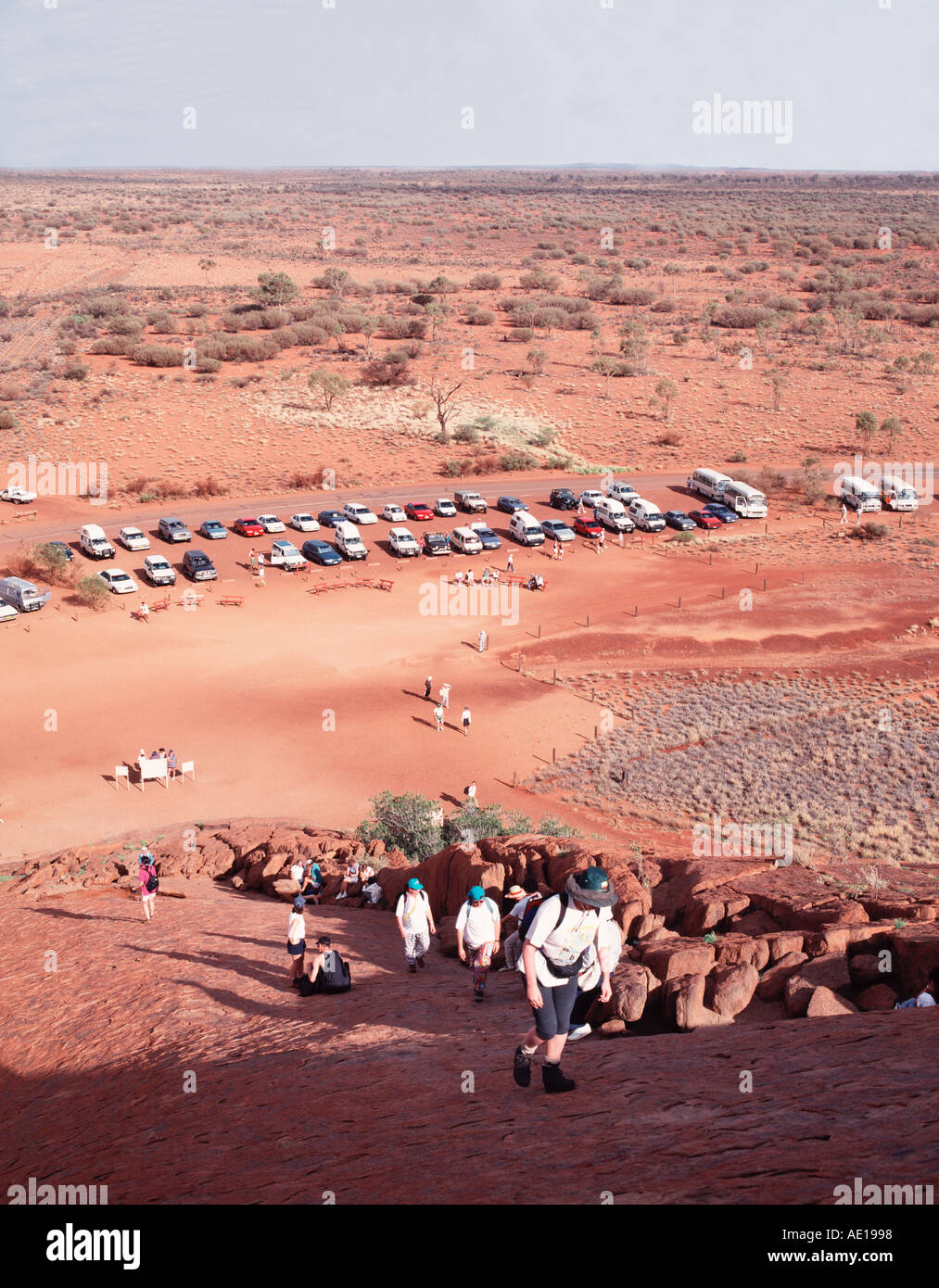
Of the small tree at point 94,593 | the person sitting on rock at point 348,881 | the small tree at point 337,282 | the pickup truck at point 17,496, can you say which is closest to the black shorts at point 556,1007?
the person sitting on rock at point 348,881

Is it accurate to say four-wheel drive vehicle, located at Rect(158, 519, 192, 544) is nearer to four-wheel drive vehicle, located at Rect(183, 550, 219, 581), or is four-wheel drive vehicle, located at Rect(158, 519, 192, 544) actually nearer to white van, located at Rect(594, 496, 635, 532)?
four-wheel drive vehicle, located at Rect(183, 550, 219, 581)

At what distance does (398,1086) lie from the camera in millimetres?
9039

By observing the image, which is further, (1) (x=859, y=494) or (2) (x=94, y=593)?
(1) (x=859, y=494)

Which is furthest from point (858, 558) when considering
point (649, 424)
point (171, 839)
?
point (171, 839)

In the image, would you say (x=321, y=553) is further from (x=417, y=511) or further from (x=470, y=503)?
(x=470, y=503)

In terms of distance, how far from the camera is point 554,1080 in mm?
8328

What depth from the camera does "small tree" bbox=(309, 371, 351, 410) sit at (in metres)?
68.8

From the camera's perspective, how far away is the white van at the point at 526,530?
2034 inches

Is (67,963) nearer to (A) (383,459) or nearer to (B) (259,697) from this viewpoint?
(B) (259,697)

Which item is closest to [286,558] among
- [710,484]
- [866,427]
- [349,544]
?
[349,544]

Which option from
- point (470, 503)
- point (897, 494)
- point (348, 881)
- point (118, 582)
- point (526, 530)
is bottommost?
point (348, 881)

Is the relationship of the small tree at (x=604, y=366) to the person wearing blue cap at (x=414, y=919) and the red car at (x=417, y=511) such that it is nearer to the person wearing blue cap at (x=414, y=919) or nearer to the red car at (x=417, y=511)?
the red car at (x=417, y=511)

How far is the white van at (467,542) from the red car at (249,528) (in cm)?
1021

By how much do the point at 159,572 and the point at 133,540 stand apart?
4.80m
